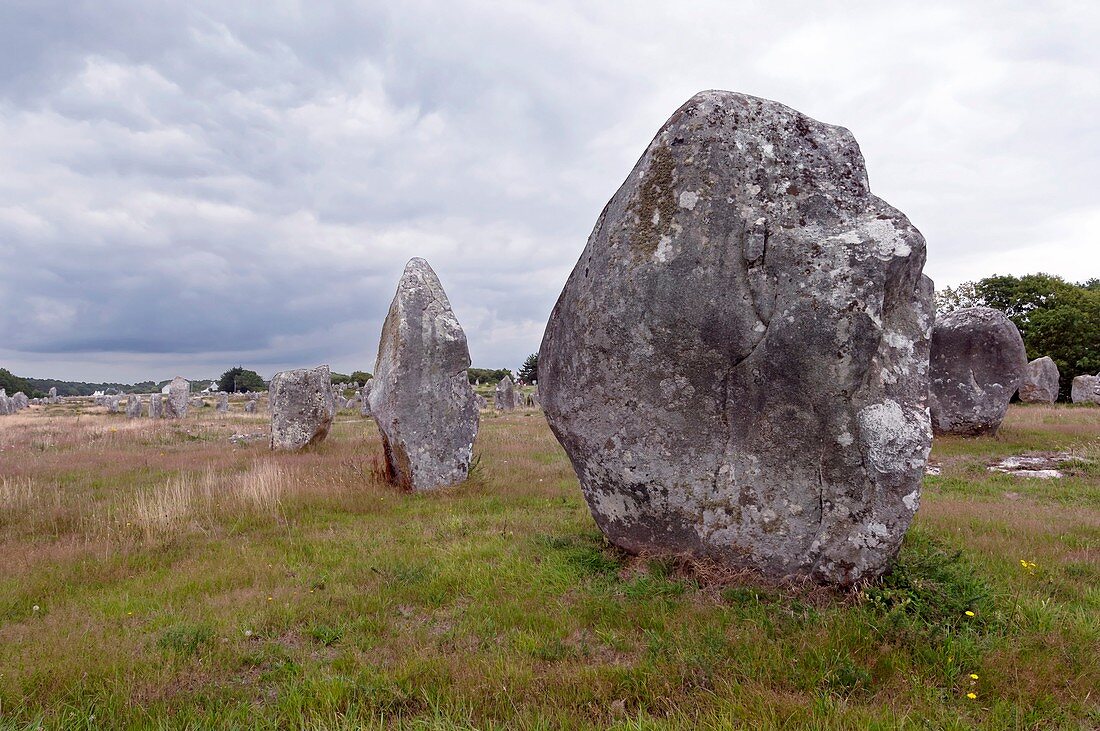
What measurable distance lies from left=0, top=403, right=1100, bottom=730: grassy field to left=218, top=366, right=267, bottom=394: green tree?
83.9 m

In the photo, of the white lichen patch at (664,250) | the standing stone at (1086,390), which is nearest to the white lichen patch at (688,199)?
the white lichen patch at (664,250)

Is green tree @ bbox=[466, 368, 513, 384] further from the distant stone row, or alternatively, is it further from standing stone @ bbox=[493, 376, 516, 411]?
the distant stone row

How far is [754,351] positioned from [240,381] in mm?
90982

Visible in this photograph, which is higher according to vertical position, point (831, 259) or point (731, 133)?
point (731, 133)

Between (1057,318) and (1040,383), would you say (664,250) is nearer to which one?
(1040,383)

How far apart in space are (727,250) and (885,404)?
1.53 meters

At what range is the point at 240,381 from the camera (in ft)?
278

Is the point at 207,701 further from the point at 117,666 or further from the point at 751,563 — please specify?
the point at 751,563

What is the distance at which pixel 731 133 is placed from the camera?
4828 mm

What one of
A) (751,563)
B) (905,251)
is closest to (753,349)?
(905,251)

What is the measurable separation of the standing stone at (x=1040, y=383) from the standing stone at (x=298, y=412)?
29.2 m

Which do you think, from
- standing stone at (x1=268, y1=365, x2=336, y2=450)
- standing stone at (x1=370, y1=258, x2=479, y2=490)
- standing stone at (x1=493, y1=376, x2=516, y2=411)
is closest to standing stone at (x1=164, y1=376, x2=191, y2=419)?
standing stone at (x1=493, y1=376, x2=516, y2=411)

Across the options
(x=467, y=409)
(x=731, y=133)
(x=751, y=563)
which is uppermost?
(x=731, y=133)

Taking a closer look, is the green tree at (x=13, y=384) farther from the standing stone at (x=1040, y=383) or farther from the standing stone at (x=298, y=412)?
the standing stone at (x=1040, y=383)
